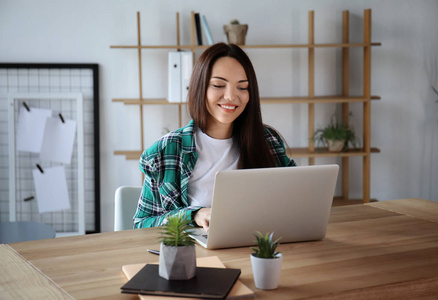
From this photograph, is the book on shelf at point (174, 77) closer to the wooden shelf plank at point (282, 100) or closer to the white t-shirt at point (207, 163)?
the wooden shelf plank at point (282, 100)

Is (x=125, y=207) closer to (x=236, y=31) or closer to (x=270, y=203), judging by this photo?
(x=270, y=203)

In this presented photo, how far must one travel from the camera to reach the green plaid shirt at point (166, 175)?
195 centimetres

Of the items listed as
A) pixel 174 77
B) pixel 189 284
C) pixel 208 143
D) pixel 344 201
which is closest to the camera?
pixel 189 284

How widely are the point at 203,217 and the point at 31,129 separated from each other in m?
2.61

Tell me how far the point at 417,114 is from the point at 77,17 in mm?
2648

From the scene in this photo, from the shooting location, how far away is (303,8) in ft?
13.4

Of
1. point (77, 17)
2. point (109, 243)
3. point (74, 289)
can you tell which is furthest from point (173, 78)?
point (74, 289)

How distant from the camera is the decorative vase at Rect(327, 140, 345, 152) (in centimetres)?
392

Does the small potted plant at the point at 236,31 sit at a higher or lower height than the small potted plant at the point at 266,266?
higher

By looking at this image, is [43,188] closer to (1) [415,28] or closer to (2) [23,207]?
(2) [23,207]

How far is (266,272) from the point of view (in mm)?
1171

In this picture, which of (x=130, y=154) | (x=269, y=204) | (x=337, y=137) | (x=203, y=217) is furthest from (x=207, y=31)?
(x=269, y=204)

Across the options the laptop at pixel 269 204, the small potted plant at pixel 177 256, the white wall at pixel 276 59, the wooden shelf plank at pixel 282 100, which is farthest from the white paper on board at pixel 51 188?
the small potted plant at pixel 177 256

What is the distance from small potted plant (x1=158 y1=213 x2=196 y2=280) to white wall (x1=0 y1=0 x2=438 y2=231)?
2.90 m
